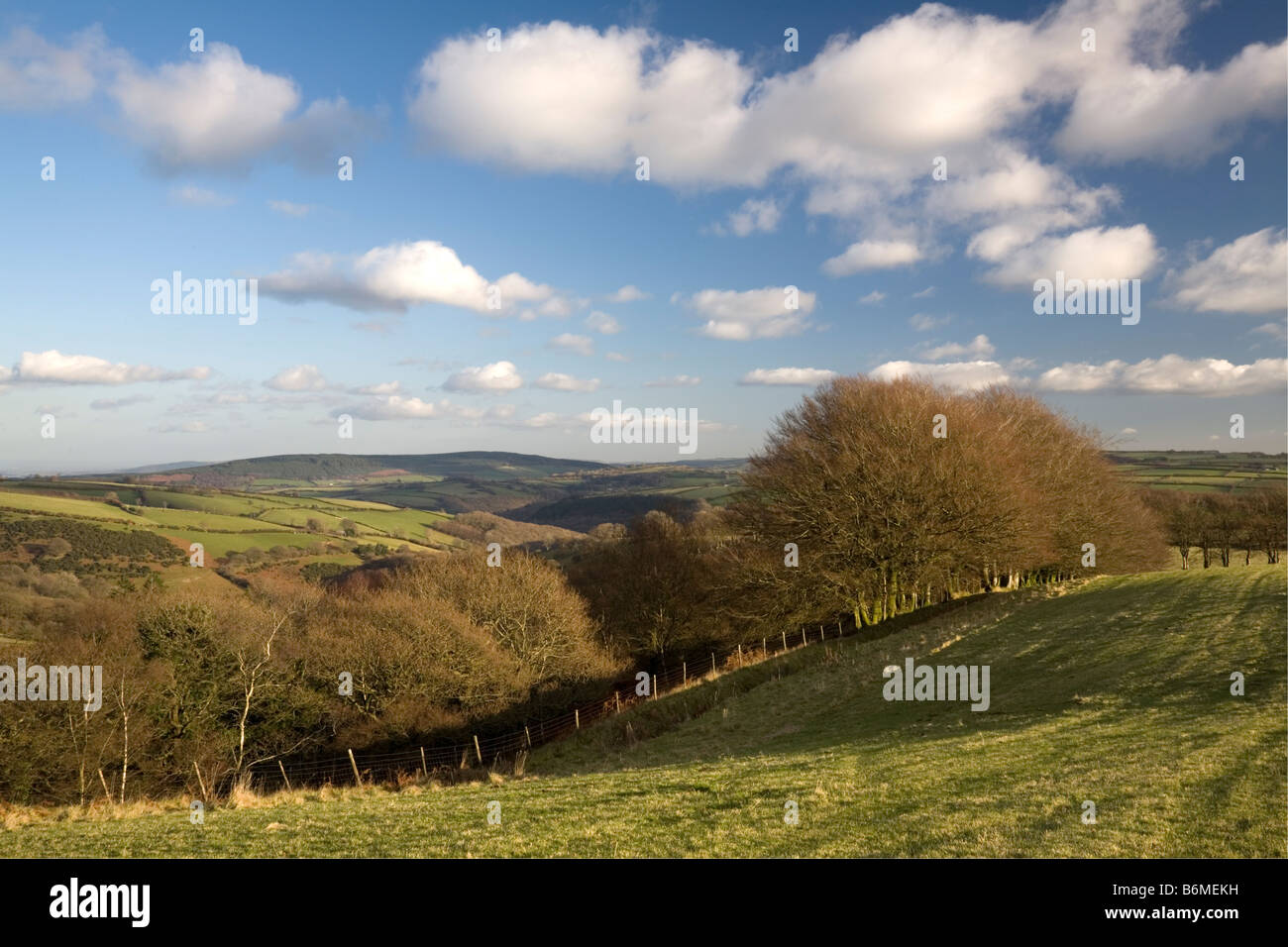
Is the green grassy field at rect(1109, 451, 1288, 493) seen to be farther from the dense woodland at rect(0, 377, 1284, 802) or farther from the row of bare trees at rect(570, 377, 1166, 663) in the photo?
the dense woodland at rect(0, 377, 1284, 802)

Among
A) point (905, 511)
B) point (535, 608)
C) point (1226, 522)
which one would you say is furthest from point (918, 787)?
point (1226, 522)

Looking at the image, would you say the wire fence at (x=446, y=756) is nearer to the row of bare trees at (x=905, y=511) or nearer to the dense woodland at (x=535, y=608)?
the dense woodland at (x=535, y=608)

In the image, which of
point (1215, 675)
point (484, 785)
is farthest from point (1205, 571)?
point (484, 785)

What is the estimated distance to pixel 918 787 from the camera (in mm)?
10414

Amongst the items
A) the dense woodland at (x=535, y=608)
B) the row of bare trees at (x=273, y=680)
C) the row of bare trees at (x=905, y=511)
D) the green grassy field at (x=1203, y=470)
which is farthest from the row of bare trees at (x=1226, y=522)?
the row of bare trees at (x=273, y=680)

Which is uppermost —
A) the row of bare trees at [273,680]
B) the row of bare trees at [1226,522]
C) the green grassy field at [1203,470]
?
the green grassy field at [1203,470]

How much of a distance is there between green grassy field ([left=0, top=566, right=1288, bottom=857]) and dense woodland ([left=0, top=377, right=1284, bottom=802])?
503 inches

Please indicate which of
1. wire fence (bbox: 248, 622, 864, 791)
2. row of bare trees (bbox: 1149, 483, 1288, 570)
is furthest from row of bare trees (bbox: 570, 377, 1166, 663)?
row of bare trees (bbox: 1149, 483, 1288, 570)

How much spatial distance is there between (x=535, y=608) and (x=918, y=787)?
3294cm

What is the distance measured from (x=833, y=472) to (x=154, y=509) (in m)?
104

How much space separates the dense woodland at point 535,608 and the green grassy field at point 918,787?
1277 cm

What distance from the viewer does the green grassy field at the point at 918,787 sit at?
8125 mm

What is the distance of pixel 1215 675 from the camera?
1569 centimetres
